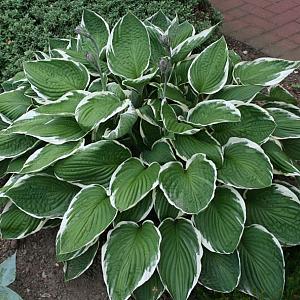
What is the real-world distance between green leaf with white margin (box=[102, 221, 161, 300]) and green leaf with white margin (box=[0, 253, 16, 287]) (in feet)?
1.21

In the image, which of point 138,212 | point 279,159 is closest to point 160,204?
point 138,212

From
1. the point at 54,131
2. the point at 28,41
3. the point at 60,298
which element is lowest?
the point at 60,298

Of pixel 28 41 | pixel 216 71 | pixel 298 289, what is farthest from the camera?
pixel 28 41

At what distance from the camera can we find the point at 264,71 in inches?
106

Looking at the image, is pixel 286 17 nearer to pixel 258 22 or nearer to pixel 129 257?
pixel 258 22

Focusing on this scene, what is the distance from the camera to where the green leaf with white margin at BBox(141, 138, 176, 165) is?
236 centimetres

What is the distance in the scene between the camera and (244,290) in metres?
2.32

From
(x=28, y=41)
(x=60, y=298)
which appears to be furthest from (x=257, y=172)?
(x=28, y=41)

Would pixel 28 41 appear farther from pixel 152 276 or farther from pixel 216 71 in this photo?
pixel 152 276

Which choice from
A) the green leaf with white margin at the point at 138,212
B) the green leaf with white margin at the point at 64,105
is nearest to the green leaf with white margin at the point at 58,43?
the green leaf with white margin at the point at 64,105

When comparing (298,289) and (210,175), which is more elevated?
(210,175)

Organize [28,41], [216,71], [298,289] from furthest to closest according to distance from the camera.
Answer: [28,41] → [216,71] → [298,289]

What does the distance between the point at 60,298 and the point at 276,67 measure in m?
1.41

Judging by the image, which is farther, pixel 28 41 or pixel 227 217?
→ pixel 28 41
